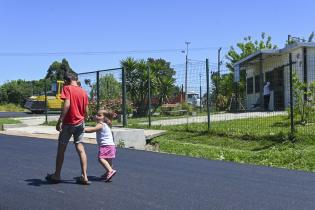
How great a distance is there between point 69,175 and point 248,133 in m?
6.75

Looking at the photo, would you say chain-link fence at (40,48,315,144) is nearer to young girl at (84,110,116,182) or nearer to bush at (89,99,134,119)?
bush at (89,99,134,119)

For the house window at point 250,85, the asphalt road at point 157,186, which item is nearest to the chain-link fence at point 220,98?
the house window at point 250,85

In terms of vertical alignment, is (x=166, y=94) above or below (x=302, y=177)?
above

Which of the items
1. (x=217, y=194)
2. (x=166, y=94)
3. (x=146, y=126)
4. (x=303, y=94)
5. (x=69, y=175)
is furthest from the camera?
(x=166, y=94)

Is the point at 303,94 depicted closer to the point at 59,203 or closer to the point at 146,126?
the point at 146,126

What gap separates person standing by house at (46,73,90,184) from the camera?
6.79 m

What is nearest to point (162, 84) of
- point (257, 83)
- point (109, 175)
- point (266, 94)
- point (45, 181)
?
point (266, 94)

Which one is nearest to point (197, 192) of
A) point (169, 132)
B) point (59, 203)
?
point (59, 203)

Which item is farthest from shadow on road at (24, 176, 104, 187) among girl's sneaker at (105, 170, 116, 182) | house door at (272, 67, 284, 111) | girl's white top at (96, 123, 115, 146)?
house door at (272, 67, 284, 111)

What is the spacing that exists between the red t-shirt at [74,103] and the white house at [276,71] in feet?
49.5

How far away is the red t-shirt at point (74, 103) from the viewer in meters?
6.80

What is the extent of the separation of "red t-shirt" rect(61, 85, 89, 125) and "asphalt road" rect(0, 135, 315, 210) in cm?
89

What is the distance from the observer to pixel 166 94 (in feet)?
69.4

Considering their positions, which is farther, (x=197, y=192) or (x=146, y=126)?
(x=146, y=126)
